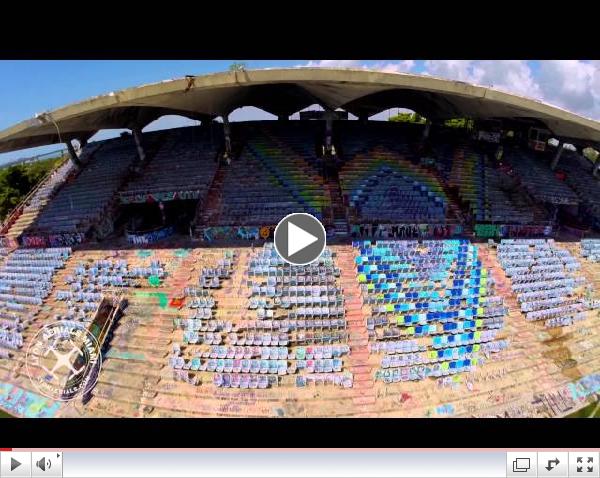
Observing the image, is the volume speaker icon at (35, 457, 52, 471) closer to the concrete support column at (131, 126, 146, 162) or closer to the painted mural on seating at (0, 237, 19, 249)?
the painted mural on seating at (0, 237, 19, 249)

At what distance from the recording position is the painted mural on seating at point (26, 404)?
1644 cm

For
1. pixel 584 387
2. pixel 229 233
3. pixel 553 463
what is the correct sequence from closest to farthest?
pixel 553 463 < pixel 584 387 < pixel 229 233

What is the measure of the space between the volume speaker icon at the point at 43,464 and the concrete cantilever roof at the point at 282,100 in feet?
76.1

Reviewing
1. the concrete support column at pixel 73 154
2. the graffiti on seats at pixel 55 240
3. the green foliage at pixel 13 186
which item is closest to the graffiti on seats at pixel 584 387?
the graffiti on seats at pixel 55 240

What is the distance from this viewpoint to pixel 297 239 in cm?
1434

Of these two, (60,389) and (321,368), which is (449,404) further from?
(60,389)

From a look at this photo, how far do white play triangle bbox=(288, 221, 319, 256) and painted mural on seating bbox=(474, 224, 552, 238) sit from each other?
21.1 metres

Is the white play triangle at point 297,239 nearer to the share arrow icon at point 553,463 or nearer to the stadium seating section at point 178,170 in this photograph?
the share arrow icon at point 553,463

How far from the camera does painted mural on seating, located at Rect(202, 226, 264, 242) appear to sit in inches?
1089

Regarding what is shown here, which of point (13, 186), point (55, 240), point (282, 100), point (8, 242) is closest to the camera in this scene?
point (55, 240)

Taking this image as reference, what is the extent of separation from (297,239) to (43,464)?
10309 mm

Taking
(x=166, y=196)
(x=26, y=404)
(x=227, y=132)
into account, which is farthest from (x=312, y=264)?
(x=227, y=132)

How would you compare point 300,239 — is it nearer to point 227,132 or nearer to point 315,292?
point 315,292

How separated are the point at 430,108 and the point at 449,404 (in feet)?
105
